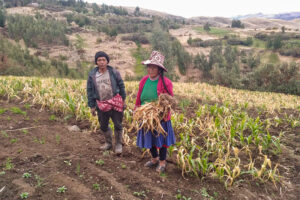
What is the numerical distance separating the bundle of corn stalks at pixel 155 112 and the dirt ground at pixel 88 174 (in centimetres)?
77

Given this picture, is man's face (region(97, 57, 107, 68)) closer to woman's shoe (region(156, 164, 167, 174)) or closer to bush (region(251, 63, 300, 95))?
woman's shoe (region(156, 164, 167, 174))

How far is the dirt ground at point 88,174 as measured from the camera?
2.49 metres

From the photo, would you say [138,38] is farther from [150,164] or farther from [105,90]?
[150,164]

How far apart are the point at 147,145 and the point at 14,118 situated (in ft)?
11.2

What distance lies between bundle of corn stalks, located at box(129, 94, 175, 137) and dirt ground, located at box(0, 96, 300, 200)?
2.52ft

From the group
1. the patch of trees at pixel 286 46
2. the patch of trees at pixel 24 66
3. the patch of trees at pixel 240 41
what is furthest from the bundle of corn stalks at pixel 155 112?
the patch of trees at pixel 240 41

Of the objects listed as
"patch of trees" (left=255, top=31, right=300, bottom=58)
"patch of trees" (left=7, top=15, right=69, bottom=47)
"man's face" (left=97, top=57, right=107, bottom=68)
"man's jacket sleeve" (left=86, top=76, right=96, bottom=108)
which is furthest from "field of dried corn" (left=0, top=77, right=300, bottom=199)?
"patch of trees" (left=7, top=15, right=69, bottom=47)

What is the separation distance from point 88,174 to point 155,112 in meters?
1.33

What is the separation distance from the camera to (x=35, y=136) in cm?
374

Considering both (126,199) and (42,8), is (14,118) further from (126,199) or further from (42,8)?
(42,8)

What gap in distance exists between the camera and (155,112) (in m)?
2.86

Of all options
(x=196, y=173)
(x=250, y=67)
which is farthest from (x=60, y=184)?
(x=250, y=67)

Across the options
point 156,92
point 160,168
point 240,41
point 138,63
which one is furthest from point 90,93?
point 240,41

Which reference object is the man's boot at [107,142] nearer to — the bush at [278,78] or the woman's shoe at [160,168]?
the woman's shoe at [160,168]
